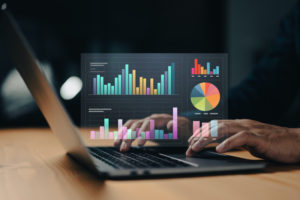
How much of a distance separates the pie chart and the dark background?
A: 145 cm

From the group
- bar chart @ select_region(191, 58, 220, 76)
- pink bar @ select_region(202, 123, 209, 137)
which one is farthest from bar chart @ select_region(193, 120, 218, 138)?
bar chart @ select_region(191, 58, 220, 76)

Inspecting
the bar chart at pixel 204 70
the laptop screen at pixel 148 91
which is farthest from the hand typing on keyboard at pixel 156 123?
the bar chart at pixel 204 70

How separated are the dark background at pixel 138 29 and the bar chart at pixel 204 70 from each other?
1.45m

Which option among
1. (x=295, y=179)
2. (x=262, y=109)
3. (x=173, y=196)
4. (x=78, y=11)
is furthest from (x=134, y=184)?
(x=78, y=11)

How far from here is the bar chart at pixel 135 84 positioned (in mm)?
666

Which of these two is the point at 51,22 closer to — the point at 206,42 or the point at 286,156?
the point at 206,42

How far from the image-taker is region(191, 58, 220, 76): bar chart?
65 cm

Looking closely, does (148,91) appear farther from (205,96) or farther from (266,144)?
(266,144)

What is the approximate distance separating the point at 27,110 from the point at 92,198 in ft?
5.70

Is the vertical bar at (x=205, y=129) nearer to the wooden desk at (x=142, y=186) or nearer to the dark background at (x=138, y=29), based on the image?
the wooden desk at (x=142, y=186)

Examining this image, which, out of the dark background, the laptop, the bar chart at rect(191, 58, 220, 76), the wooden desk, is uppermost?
the dark background

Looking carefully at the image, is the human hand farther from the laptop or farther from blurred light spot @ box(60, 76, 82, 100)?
blurred light spot @ box(60, 76, 82, 100)

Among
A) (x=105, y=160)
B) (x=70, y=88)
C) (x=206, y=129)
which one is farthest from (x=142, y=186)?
(x=70, y=88)

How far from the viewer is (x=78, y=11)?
6.72 ft
